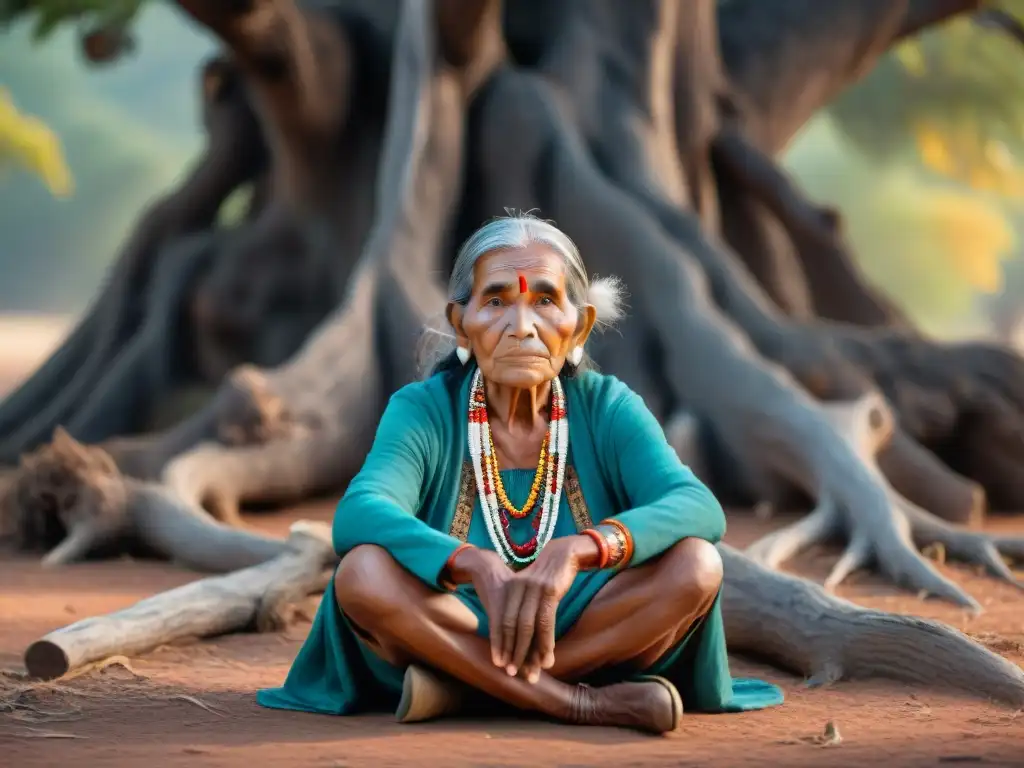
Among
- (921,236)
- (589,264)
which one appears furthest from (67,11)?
(921,236)

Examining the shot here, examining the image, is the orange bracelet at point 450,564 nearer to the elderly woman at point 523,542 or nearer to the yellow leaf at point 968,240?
the elderly woman at point 523,542

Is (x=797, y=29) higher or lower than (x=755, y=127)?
higher

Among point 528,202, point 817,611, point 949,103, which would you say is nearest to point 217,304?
point 528,202

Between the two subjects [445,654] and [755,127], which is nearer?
[445,654]

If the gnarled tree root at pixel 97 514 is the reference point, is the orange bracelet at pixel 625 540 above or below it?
below

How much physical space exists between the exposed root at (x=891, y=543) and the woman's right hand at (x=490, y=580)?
Answer: 2.62 meters

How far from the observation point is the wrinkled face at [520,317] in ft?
12.4

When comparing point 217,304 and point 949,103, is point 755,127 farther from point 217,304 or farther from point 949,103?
point 949,103

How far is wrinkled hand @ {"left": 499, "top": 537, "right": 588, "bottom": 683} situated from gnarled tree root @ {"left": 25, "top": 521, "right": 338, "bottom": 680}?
4.63ft

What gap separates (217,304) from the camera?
388 inches

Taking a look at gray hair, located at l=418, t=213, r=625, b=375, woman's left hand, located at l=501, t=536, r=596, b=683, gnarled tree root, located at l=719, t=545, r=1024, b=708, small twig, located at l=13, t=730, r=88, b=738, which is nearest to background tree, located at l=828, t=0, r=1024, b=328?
gnarled tree root, located at l=719, t=545, r=1024, b=708

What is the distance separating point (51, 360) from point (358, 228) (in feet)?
8.32

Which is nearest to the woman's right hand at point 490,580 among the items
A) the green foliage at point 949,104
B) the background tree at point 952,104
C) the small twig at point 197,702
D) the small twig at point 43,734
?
the small twig at point 197,702

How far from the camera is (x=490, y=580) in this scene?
133 inches
